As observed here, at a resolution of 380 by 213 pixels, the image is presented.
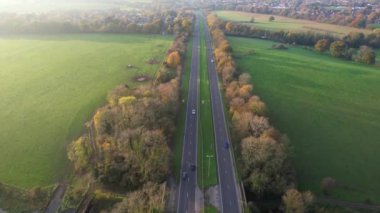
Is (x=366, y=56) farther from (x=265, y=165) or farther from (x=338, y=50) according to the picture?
(x=265, y=165)

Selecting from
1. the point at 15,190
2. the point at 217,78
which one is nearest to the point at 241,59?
the point at 217,78

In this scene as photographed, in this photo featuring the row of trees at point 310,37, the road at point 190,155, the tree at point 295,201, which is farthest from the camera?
the row of trees at point 310,37

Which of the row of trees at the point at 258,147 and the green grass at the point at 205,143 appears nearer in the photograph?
the row of trees at the point at 258,147

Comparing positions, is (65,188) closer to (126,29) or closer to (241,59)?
(241,59)

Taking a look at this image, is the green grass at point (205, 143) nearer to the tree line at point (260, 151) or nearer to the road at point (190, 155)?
the road at point (190, 155)

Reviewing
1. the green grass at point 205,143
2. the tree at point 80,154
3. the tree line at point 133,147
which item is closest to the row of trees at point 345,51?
the green grass at point 205,143

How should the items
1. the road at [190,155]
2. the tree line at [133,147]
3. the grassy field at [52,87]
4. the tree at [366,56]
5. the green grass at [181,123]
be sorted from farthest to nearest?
the tree at [366,56] < the grassy field at [52,87] < the green grass at [181,123] < the road at [190,155] < the tree line at [133,147]
